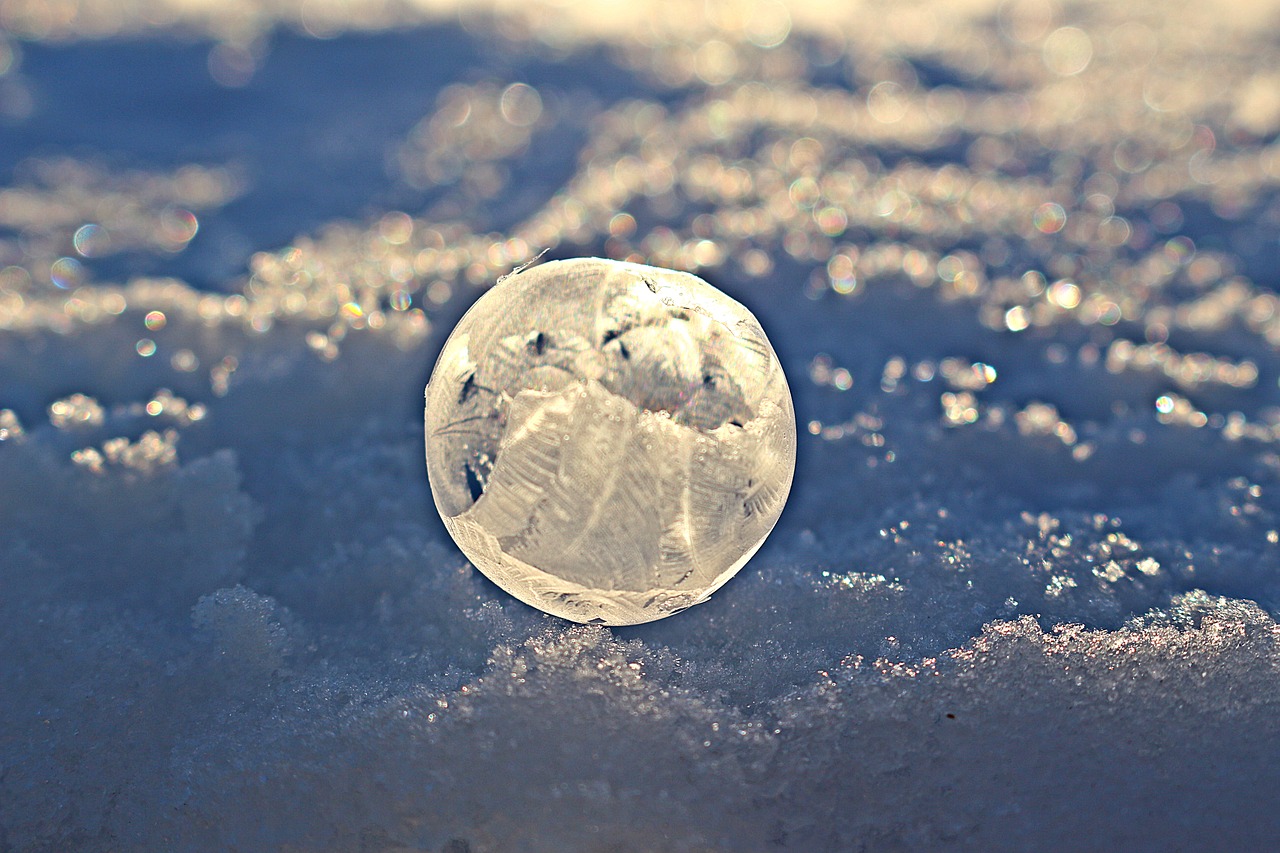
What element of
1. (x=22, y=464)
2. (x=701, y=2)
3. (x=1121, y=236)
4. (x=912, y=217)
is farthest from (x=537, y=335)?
(x=701, y=2)

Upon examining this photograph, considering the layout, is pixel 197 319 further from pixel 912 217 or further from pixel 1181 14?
pixel 1181 14

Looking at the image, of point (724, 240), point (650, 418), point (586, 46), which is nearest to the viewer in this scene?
point (650, 418)

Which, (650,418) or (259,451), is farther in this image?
(259,451)

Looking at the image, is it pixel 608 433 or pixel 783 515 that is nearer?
pixel 608 433

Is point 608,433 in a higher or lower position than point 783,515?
lower
